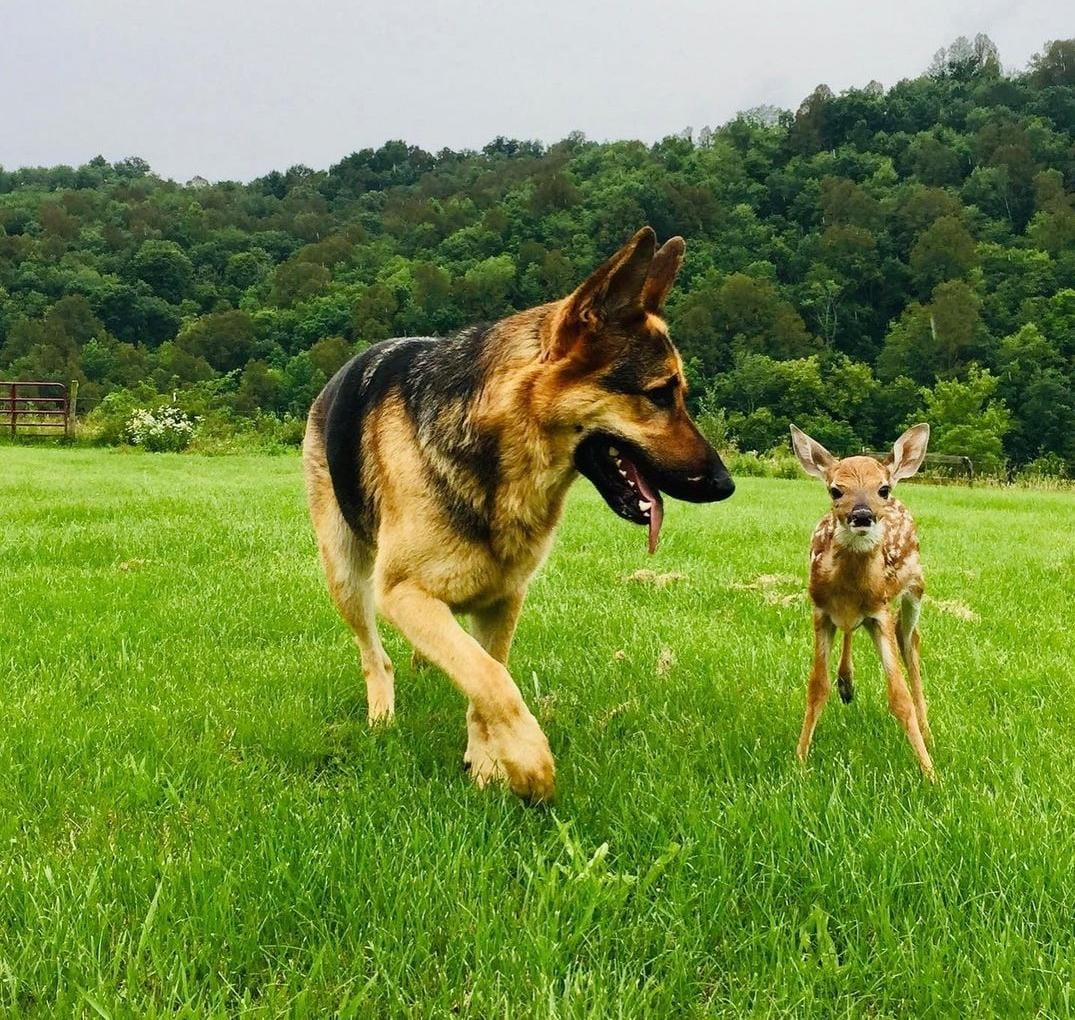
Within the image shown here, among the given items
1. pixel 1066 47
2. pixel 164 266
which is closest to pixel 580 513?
pixel 164 266

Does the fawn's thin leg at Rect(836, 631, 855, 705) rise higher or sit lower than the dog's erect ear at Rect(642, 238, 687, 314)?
lower

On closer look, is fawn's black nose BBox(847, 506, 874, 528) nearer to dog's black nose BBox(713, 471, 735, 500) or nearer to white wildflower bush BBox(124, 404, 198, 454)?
dog's black nose BBox(713, 471, 735, 500)

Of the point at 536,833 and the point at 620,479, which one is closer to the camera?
the point at 536,833

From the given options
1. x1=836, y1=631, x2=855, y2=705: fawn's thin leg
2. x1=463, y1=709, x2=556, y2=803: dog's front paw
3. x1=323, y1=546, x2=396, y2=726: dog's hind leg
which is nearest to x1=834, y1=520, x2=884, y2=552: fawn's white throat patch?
x1=836, y1=631, x2=855, y2=705: fawn's thin leg

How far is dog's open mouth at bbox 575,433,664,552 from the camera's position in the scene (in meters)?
3.26

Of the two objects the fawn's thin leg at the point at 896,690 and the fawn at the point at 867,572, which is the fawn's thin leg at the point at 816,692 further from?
the fawn's thin leg at the point at 896,690

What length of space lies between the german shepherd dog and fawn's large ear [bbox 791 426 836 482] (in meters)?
1.08

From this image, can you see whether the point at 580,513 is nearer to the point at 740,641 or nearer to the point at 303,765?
the point at 740,641

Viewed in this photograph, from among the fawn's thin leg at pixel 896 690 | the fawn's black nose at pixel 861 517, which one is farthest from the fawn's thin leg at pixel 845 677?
the fawn's black nose at pixel 861 517

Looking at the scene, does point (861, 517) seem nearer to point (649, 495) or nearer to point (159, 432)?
point (649, 495)

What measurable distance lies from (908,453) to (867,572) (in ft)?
2.35

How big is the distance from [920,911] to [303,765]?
2.30 m

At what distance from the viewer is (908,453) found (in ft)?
13.0

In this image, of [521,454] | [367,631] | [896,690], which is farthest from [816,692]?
[367,631]
